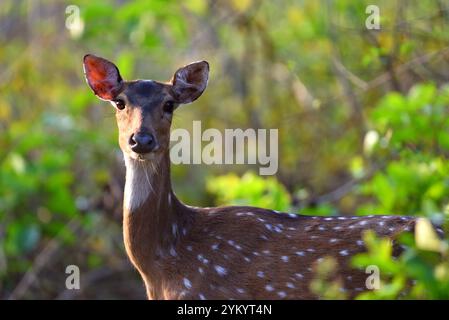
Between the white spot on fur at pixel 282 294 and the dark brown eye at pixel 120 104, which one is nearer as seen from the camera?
the white spot on fur at pixel 282 294

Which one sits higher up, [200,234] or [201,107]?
[201,107]

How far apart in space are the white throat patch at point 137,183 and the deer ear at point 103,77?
57 cm

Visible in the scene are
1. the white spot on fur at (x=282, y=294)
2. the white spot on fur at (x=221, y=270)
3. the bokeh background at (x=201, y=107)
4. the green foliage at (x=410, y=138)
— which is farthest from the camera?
the bokeh background at (x=201, y=107)

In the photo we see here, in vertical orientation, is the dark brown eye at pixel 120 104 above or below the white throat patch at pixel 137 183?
above

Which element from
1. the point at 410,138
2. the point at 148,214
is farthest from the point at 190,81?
the point at 410,138

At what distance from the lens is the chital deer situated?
22.3ft

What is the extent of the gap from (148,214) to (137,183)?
235 mm

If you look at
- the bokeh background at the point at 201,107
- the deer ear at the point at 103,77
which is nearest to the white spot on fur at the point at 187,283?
the deer ear at the point at 103,77

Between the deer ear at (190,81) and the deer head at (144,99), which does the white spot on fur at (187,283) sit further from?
the deer ear at (190,81)

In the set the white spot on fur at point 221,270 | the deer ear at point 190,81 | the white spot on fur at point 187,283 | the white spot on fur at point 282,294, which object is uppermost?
the deer ear at point 190,81

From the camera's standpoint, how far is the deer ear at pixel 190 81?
24.6ft

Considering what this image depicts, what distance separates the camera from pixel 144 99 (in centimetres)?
714

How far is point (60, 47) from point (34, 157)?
2.09 metres

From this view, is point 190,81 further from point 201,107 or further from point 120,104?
point 201,107
